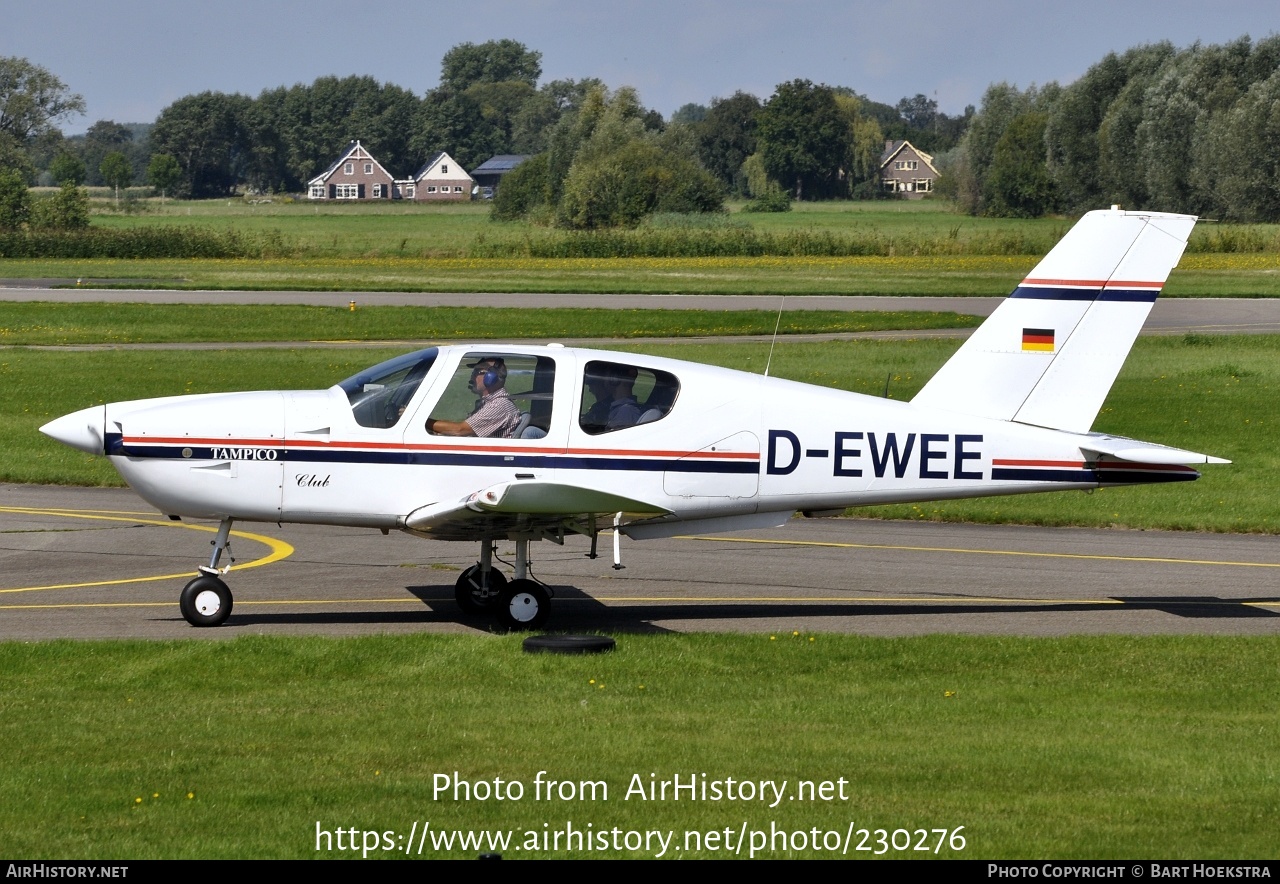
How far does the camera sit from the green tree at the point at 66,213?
2990 inches

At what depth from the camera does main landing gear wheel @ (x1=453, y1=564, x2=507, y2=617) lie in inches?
496

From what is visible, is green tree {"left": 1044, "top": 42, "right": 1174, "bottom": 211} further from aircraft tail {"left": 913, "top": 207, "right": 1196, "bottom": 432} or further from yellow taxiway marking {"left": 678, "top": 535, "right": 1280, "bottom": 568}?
aircraft tail {"left": 913, "top": 207, "right": 1196, "bottom": 432}

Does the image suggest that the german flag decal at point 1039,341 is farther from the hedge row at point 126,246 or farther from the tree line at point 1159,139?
the tree line at point 1159,139

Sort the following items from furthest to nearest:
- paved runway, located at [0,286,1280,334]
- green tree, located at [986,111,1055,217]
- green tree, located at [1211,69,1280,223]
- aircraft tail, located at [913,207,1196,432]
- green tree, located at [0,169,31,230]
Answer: green tree, located at [986,111,1055,217] → green tree, located at [0,169,31,230] → green tree, located at [1211,69,1280,223] → paved runway, located at [0,286,1280,334] → aircraft tail, located at [913,207,1196,432]

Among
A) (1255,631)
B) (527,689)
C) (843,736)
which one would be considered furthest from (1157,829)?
(1255,631)

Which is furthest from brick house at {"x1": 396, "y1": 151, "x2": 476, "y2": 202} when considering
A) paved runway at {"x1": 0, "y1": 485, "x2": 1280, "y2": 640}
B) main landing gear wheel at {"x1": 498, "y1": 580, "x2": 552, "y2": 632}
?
main landing gear wheel at {"x1": 498, "y1": 580, "x2": 552, "y2": 632}

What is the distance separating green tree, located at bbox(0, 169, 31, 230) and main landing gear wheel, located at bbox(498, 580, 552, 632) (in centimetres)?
7224

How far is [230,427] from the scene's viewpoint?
37.9 ft

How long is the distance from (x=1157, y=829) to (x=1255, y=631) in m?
6.06

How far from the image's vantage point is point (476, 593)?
41.4 feet

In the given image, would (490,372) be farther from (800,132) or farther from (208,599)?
(800,132)

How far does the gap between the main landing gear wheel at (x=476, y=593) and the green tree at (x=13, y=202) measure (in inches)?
2807

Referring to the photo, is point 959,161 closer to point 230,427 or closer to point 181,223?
point 181,223

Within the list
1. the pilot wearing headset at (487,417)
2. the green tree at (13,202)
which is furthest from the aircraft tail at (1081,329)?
the green tree at (13,202)
